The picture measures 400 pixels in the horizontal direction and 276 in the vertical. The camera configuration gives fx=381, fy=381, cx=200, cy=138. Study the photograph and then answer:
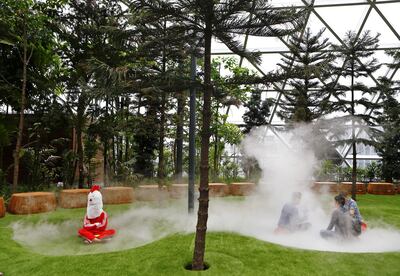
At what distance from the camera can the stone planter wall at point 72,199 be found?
37.6 ft

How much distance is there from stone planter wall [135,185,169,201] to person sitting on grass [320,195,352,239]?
7.30 metres

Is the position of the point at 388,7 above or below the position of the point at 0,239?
above

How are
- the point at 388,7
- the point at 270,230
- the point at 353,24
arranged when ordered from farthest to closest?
the point at 353,24 → the point at 388,7 → the point at 270,230

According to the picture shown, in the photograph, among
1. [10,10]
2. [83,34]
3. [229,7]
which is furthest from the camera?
[83,34]

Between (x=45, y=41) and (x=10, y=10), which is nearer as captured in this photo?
(x=10, y=10)

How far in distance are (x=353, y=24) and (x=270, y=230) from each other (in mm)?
14264

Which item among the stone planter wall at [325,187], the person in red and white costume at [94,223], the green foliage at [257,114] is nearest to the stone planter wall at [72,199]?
the person in red and white costume at [94,223]

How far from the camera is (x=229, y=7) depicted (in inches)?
218

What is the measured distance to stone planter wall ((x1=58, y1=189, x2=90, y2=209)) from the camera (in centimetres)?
1146

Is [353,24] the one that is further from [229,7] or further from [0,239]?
[0,239]

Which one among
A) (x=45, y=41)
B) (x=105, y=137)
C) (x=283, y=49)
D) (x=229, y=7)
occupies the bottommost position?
(x=105, y=137)

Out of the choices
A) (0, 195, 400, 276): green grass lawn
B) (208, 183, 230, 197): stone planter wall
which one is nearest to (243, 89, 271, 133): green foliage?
(208, 183, 230, 197): stone planter wall

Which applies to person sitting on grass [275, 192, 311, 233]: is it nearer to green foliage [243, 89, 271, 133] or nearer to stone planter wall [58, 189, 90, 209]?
stone planter wall [58, 189, 90, 209]

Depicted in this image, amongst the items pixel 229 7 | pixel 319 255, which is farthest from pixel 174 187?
pixel 229 7
